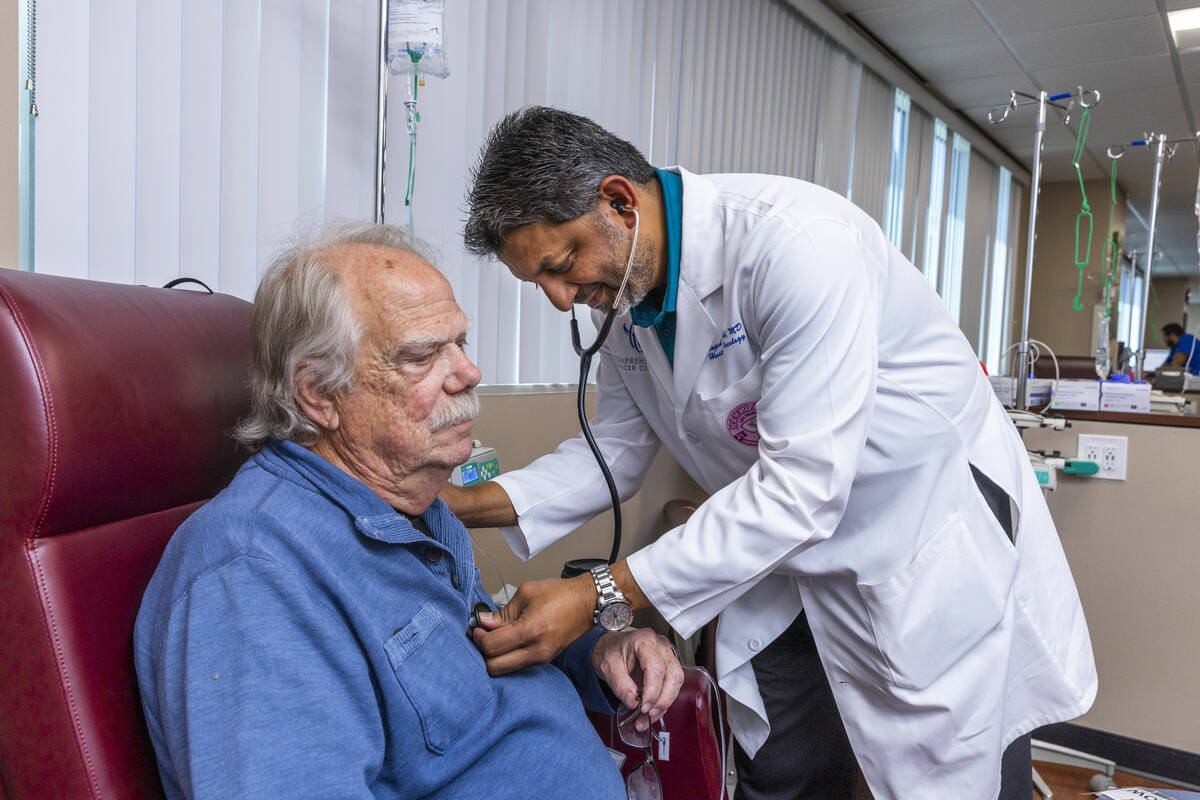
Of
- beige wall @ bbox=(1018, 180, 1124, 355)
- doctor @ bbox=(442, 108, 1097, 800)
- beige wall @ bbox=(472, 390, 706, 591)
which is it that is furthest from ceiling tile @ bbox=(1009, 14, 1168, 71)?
doctor @ bbox=(442, 108, 1097, 800)

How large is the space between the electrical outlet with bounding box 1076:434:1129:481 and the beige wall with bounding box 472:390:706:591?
1.23 metres

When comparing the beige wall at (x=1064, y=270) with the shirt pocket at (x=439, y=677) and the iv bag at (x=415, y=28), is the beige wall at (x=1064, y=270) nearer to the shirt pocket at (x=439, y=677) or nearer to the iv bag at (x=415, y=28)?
the iv bag at (x=415, y=28)

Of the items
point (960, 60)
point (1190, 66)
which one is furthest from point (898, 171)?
point (1190, 66)

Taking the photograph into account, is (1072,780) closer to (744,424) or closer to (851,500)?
A: (851,500)

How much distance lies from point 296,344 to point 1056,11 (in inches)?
148

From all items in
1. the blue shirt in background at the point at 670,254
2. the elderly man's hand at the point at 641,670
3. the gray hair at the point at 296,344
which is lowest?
the elderly man's hand at the point at 641,670

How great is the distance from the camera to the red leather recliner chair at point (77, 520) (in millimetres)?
682

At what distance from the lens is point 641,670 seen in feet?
3.62

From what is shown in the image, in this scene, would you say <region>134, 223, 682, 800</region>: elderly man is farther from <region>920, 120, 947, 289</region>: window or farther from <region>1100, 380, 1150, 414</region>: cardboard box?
<region>920, 120, 947, 289</region>: window

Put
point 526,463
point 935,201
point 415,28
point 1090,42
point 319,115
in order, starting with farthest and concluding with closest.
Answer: point 935,201 → point 1090,42 → point 526,463 → point 319,115 → point 415,28

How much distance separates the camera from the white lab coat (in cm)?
99

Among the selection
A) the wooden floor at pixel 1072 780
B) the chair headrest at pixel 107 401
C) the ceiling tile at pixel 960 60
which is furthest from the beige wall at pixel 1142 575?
the ceiling tile at pixel 960 60

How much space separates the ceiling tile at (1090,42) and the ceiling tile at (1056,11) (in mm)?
71

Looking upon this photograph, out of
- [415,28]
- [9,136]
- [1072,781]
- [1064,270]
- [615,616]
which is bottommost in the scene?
[1072,781]
